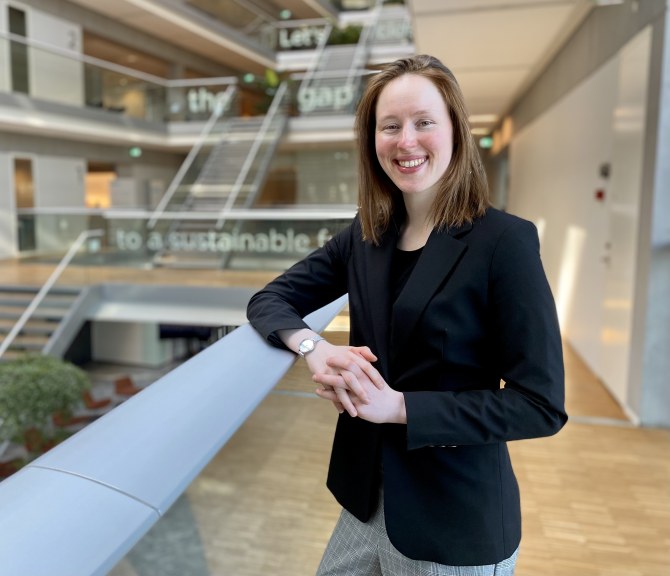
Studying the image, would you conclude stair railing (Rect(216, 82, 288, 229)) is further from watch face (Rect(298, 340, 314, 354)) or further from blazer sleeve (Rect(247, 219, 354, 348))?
watch face (Rect(298, 340, 314, 354))

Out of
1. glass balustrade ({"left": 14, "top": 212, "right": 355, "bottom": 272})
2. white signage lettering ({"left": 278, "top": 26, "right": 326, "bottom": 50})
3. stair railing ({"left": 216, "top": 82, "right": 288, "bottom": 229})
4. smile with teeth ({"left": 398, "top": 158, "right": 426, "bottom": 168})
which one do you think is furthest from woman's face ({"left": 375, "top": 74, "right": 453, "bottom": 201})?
white signage lettering ({"left": 278, "top": 26, "right": 326, "bottom": 50})

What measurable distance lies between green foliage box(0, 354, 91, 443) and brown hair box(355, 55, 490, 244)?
570 cm

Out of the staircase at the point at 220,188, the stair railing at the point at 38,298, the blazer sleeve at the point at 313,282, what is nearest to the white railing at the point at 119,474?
the blazer sleeve at the point at 313,282

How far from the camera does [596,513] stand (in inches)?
115

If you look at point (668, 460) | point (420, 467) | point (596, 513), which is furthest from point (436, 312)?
point (668, 460)

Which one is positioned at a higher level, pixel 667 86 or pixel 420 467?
pixel 667 86

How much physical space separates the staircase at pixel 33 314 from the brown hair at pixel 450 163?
8492 mm

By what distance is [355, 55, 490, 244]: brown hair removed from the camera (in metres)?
0.89

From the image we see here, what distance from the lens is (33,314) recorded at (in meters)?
8.68

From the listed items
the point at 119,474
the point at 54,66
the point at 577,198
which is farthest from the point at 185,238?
the point at 119,474

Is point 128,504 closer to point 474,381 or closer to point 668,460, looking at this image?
point 474,381

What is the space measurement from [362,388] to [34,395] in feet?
19.1

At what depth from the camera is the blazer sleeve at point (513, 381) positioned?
2.54 ft

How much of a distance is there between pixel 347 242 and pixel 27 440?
19.7 feet
